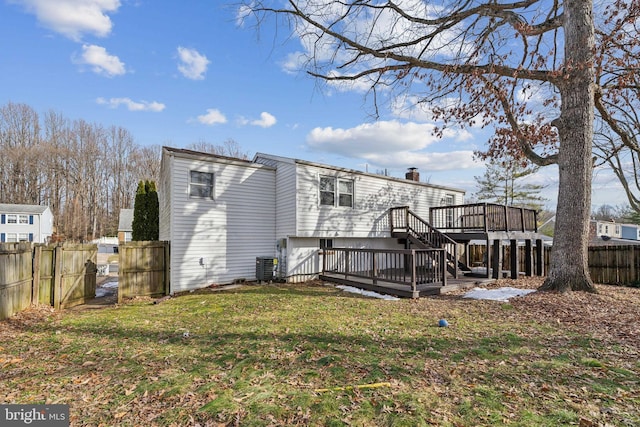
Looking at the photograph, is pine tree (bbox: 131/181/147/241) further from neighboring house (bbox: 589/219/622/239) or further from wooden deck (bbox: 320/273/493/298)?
neighboring house (bbox: 589/219/622/239)

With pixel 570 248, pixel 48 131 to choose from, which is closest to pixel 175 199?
pixel 570 248

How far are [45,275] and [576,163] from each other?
574 inches

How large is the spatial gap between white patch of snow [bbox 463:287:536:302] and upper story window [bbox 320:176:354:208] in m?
6.04

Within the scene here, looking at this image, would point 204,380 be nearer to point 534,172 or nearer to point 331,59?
point 331,59

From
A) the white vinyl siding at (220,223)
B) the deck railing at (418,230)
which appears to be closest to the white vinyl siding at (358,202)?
the deck railing at (418,230)

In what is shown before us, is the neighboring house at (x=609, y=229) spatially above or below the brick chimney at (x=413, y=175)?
below

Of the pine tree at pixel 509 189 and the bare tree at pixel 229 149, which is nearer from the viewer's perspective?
the pine tree at pixel 509 189

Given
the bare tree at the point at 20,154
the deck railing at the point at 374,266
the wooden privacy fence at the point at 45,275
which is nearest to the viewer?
the wooden privacy fence at the point at 45,275

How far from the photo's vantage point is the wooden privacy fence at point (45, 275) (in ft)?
21.0

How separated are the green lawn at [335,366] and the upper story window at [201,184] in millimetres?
4929

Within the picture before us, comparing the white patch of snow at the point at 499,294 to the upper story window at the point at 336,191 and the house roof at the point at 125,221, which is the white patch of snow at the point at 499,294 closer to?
the upper story window at the point at 336,191

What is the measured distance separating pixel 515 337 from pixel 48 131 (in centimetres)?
5412

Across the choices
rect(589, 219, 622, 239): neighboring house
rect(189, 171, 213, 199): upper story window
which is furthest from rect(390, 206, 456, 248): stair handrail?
rect(589, 219, 622, 239): neighboring house
